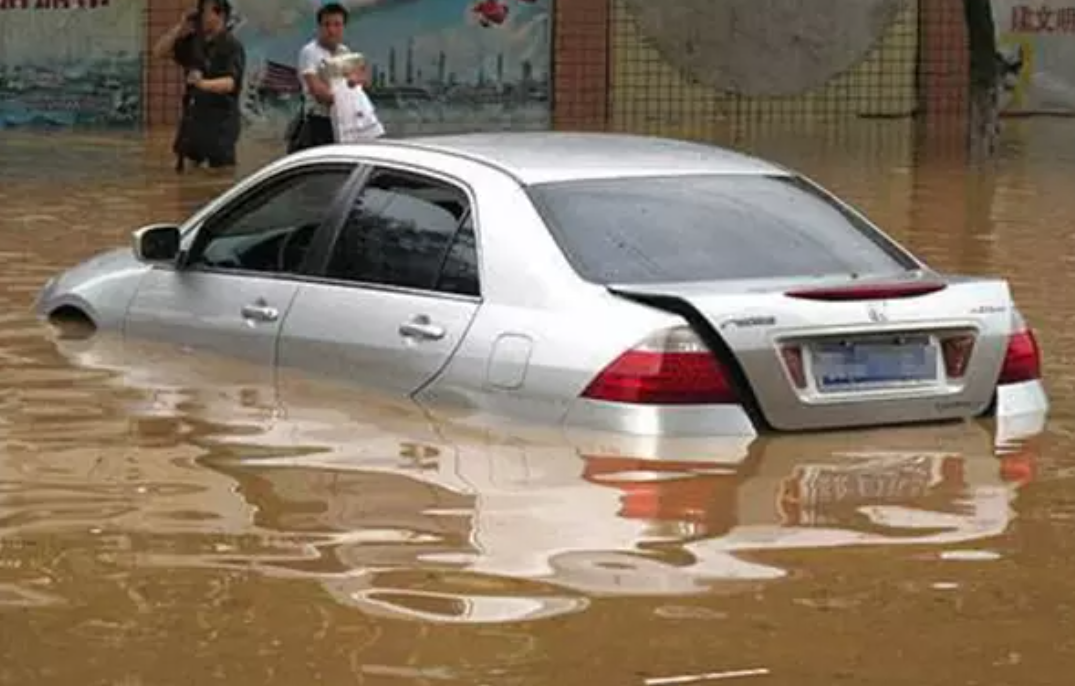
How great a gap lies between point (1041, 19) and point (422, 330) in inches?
999

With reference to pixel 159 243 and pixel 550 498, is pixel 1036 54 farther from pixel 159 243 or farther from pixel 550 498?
pixel 550 498

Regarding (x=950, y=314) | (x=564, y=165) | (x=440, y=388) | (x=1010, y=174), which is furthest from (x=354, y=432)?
(x=1010, y=174)

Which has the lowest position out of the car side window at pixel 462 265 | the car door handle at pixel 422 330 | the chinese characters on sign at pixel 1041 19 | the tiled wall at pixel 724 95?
the tiled wall at pixel 724 95

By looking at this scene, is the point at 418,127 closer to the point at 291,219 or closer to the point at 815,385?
A: the point at 291,219

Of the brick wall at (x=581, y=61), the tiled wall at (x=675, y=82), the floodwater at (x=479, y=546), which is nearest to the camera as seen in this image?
the floodwater at (x=479, y=546)

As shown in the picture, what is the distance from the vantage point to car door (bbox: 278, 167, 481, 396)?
8.74m

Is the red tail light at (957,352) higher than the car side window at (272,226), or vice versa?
the car side window at (272,226)

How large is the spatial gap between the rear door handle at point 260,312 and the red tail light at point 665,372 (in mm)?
1920

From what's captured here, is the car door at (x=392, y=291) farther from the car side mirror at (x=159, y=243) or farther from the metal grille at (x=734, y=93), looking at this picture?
the metal grille at (x=734, y=93)

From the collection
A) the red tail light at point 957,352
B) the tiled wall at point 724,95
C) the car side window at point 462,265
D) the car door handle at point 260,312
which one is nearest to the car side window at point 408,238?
the car side window at point 462,265

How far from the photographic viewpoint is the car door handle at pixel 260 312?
9539mm

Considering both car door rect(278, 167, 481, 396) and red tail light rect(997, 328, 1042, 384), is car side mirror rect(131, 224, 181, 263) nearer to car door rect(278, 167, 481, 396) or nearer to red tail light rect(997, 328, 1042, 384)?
car door rect(278, 167, 481, 396)

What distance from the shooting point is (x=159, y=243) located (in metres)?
10.1

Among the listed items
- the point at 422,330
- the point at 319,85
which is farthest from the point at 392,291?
the point at 319,85
